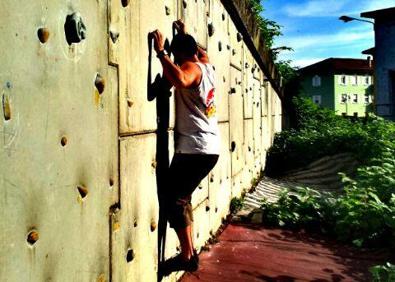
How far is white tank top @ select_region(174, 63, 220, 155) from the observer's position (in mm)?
3117

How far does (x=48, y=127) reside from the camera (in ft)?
5.64

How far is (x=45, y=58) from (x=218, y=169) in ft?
12.0

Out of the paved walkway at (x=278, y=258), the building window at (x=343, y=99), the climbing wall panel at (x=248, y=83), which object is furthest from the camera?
the building window at (x=343, y=99)

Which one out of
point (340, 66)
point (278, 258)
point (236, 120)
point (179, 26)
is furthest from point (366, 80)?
point (179, 26)

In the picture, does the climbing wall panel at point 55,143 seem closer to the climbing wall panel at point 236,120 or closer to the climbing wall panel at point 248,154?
the climbing wall panel at point 236,120

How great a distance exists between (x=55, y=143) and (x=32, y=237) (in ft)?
1.17

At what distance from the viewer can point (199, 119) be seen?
3.18m

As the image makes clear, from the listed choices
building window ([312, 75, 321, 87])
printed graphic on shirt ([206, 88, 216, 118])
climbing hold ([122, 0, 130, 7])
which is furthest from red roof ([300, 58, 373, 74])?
climbing hold ([122, 0, 130, 7])

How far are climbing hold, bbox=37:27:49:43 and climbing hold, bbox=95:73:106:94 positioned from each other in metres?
0.43

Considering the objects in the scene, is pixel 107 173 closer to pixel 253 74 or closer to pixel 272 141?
pixel 253 74

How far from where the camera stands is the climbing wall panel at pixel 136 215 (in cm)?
245

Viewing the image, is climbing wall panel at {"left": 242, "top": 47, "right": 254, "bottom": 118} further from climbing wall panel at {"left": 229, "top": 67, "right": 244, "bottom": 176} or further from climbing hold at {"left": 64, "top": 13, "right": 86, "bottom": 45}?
climbing hold at {"left": 64, "top": 13, "right": 86, "bottom": 45}

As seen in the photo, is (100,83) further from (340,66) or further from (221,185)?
(340,66)


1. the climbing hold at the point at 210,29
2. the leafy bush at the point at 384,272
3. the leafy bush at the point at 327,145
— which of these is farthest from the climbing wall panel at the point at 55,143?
the leafy bush at the point at 327,145
